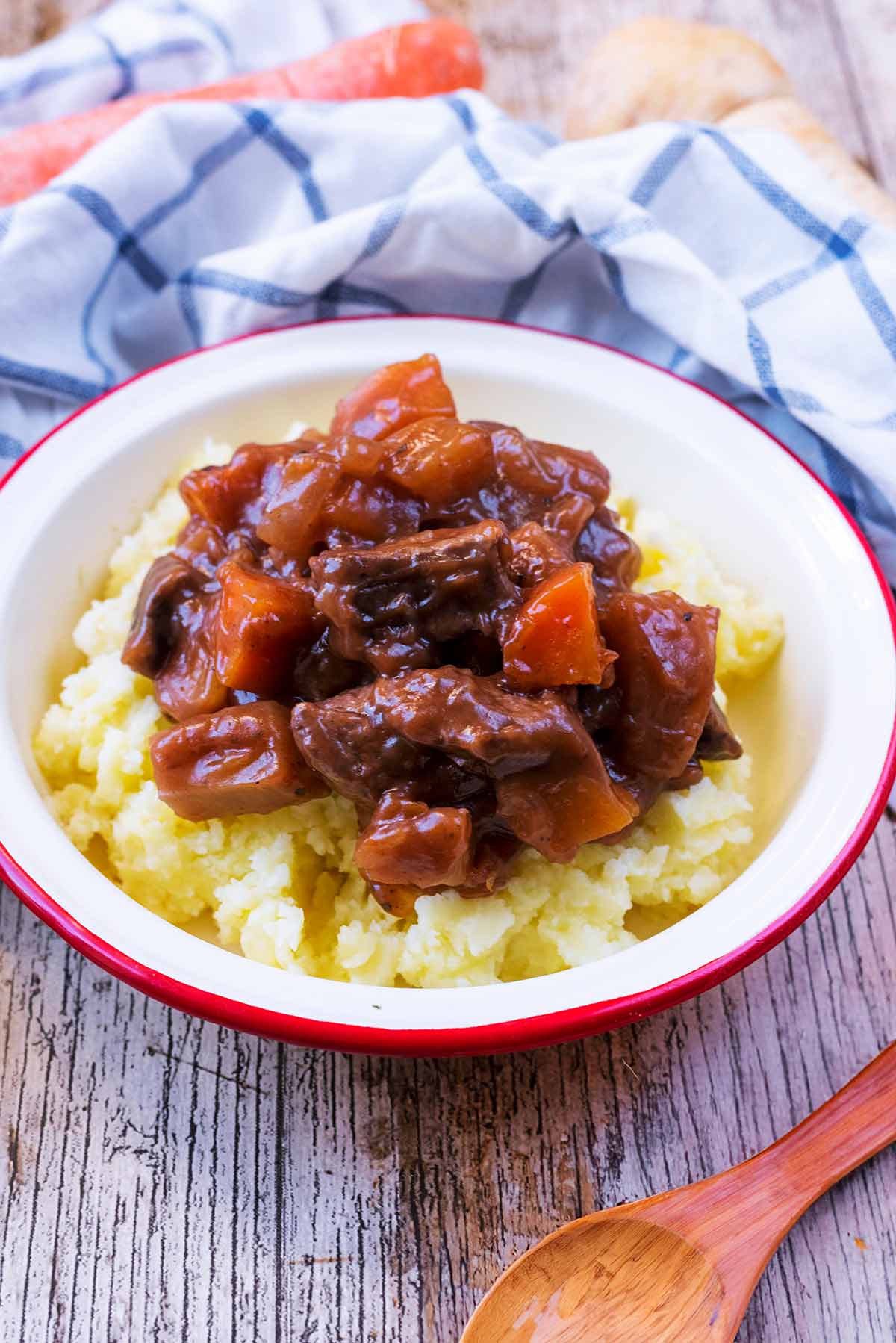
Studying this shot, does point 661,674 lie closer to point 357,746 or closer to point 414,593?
point 414,593

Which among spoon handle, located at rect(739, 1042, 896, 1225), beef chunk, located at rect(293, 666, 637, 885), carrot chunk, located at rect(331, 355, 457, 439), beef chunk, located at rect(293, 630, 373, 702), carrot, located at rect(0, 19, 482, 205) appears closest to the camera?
beef chunk, located at rect(293, 666, 637, 885)

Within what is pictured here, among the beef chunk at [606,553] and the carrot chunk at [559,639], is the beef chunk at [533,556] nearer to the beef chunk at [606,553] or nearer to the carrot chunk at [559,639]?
the carrot chunk at [559,639]

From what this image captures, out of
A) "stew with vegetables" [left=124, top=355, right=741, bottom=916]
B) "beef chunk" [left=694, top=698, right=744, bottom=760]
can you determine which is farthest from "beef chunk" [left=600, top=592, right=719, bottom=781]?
"beef chunk" [left=694, top=698, right=744, bottom=760]

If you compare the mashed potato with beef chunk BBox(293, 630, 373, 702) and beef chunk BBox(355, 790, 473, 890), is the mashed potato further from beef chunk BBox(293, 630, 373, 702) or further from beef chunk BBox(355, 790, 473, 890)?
beef chunk BBox(293, 630, 373, 702)

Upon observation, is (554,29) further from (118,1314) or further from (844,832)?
(118,1314)

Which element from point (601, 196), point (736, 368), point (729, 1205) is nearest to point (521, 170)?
point (601, 196)

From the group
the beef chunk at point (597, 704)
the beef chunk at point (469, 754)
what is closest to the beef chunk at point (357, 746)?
the beef chunk at point (469, 754)

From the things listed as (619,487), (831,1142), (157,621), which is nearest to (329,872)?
(157,621)
